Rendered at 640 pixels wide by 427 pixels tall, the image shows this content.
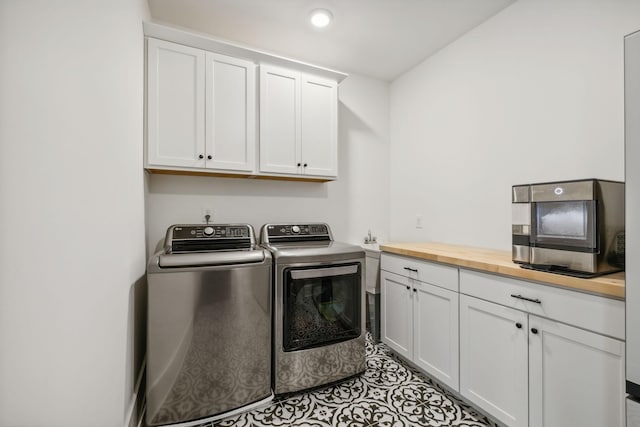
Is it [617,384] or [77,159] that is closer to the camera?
[77,159]

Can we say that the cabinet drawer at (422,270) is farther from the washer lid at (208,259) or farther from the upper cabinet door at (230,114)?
the upper cabinet door at (230,114)

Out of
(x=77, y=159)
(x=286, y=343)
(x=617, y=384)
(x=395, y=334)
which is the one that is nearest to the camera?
(x=77, y=159)

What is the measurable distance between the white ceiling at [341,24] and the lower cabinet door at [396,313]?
2074mm

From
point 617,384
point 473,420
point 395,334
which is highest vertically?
point 617,384

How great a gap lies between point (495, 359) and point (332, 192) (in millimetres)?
1956

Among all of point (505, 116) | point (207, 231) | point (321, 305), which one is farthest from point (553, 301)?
point (207, 231)

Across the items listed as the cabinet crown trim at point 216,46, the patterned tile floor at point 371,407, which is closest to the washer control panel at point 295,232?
the patterned tile floor at point 371,407

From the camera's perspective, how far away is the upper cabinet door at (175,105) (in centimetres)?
196

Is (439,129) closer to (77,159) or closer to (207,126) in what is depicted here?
(207,126)

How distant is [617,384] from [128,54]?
9.04ft

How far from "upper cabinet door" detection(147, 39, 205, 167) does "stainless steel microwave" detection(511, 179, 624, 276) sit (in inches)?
85.7

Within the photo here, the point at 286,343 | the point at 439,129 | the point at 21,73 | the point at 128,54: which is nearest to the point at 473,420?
the point at 286,343

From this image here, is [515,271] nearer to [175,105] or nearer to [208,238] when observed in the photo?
[208,238]

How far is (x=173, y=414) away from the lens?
161 centimetres
